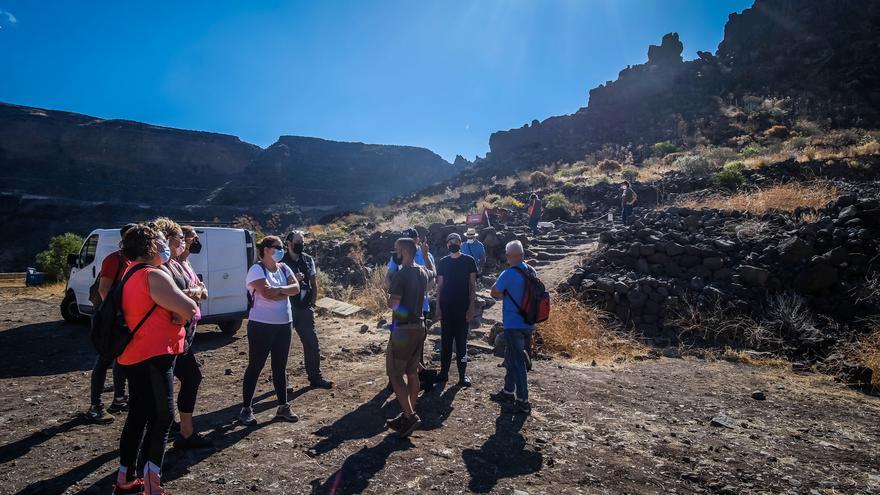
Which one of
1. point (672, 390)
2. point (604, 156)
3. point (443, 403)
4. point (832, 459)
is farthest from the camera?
point (604, 156)

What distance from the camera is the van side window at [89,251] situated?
8.02m

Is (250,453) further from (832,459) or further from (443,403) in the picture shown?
(832,459)

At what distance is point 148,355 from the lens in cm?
265

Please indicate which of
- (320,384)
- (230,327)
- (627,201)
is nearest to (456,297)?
(320,384)

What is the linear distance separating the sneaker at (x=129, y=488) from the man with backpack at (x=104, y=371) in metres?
1.65

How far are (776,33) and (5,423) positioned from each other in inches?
1935

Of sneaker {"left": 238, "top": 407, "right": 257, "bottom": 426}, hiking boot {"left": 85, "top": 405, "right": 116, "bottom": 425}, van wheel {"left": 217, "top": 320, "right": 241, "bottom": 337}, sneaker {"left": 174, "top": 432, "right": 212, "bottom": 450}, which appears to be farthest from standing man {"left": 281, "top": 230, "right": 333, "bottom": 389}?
van wheel {"left": 217, "top": 320, "right": 241, "bottom": 337}

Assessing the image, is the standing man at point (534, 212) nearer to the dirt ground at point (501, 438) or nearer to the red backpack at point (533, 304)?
the dirt ground at point (501, 438)

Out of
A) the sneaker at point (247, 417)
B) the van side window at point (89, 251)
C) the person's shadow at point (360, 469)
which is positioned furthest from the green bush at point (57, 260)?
the person's shadow at point (360, 469)

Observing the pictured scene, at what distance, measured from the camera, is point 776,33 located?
1448 inches

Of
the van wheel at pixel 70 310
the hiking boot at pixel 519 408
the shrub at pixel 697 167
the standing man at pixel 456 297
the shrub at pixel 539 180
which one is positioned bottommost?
the hiking boot at pixel 519 408

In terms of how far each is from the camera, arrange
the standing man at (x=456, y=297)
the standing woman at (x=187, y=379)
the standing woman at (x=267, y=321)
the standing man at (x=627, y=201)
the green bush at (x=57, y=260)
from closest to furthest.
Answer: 1. the standing woman at (x=187, y=379)
2. the standing woman at (x=267, y=321)
3. the standing man at (x=456, y=297)
4. the standing man at (x=627, y=201)
5. the green bush at (x=57, y=260)

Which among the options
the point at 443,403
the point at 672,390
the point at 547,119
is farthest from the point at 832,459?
the point at 547,119

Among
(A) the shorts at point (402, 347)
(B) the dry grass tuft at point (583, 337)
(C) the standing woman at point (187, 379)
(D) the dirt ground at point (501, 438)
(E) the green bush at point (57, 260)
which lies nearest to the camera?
(D) the dirt ground at point (501, 438)
